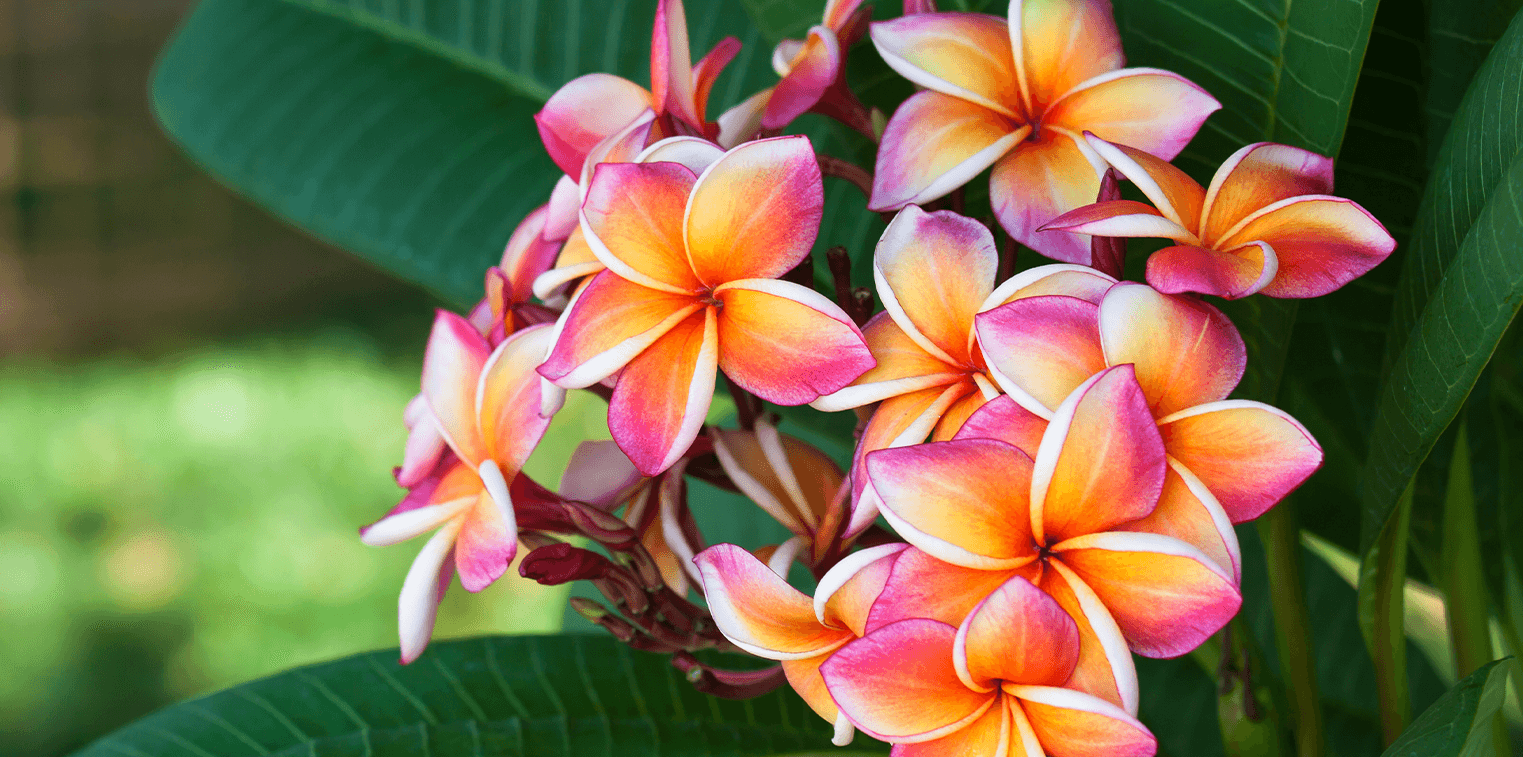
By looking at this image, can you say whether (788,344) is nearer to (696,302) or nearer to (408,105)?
(696,302)

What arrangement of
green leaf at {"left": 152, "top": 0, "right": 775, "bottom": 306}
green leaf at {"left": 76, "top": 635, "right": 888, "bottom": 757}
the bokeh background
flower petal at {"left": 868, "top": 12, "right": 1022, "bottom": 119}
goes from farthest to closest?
the bokeh background → green leaf at {"left": 152, "top": 0, "right": 775, "bottom": 306} → green leaf at {"left": 76, "top": 635, "right": 888, "bottom": 757} → flower petal at {"left": 868, "top": 12, "right": 1022, "bottom": 119}

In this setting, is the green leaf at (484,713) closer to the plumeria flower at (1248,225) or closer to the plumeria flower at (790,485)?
the plumeria flower at (790,485)

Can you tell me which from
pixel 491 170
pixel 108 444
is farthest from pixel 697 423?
pixel 108 444

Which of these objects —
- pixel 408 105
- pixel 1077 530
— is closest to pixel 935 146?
pixel 1077 530

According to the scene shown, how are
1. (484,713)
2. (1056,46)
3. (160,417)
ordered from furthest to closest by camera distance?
(160,417)
(484,713)
(1056,46)

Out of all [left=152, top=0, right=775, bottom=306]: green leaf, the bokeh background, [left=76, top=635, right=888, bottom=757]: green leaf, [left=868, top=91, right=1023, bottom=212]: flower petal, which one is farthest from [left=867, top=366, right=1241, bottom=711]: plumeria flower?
the bokeh background

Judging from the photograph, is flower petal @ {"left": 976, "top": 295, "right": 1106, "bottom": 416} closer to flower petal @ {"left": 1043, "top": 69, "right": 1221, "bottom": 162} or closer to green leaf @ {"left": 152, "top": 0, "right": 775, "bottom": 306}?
flower petal @ {"left": 1043, "top": 69, "right": 1221, "bottom": 162}

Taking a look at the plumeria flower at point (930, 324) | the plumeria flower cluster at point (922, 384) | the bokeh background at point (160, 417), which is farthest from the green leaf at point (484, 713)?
the bokeh background at point (160, 417)
